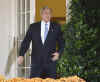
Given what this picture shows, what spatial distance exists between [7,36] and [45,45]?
168 centimetres

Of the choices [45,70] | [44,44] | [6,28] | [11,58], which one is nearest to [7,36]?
[6,28]

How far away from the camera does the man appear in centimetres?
340

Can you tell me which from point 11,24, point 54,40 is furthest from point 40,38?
point 11,24

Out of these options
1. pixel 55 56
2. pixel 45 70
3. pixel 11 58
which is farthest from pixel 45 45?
pixel 11 58

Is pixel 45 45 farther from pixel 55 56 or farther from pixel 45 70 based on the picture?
pixel 45 70

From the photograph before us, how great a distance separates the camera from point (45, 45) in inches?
136

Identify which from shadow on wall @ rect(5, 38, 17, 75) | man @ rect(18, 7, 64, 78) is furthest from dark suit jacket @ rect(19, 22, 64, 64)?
shadow on wall @ rect(5, 38, 17, 75)

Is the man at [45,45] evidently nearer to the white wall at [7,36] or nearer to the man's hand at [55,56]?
the man's hand at [55,56]

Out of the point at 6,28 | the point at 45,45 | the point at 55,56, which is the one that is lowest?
the point at 55,56

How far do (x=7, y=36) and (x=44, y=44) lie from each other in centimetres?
167

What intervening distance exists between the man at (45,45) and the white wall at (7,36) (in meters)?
1.42

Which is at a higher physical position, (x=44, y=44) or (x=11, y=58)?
(x=44, y=44)

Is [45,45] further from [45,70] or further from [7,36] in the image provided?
[7,36]

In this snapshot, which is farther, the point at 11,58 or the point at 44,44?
the point at 11,58
